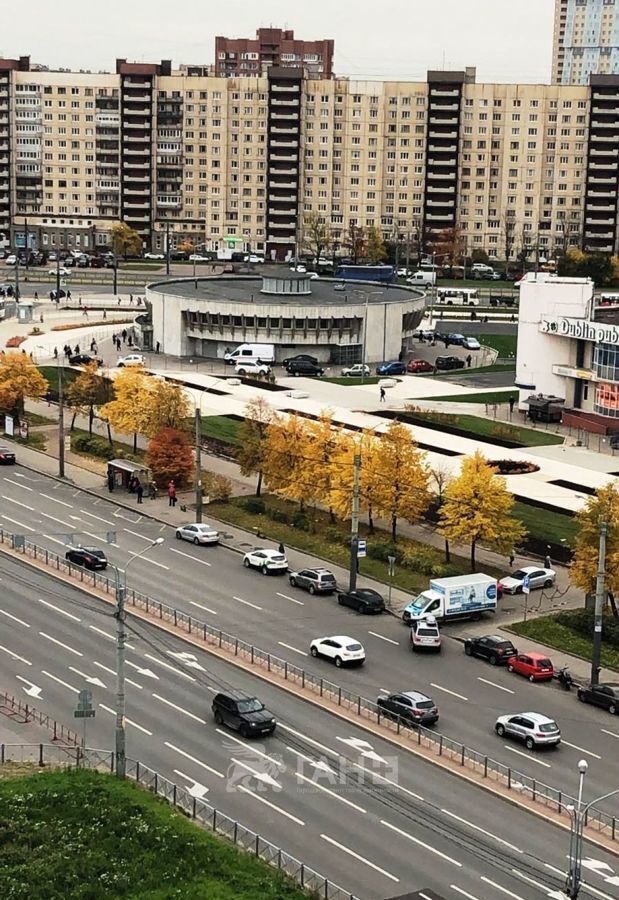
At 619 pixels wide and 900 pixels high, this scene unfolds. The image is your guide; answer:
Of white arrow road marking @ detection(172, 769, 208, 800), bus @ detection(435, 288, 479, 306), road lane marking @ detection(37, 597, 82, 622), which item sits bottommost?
white arrow road marking @ detection(172, 769, 208, 800)

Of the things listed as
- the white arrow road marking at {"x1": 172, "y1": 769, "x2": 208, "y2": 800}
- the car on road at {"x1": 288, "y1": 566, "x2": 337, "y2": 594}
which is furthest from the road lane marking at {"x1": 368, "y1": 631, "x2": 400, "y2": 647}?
the white arrow road marking at {"x1": 172, "y1": 769, "x2": 208, "y2": 800}

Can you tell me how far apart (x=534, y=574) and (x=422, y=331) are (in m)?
84.9

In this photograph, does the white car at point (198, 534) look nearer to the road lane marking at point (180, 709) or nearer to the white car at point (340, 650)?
the white car at point (340, 650)

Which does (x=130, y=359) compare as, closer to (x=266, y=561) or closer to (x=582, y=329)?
(x=582, y=329)

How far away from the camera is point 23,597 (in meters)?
62.1

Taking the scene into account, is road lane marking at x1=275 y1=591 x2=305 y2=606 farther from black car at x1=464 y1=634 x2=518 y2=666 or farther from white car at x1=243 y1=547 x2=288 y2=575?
black car at x1=464 y1=634 x2=518 y2=666

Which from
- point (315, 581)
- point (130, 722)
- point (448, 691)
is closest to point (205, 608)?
point (315, 581)

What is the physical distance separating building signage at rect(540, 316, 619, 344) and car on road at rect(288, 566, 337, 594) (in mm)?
41518

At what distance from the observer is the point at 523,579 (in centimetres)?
6525

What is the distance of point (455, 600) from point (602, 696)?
33.2 ft

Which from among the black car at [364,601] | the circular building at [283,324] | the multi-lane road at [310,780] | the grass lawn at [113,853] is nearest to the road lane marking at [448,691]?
the multi-lane road at [310,780]

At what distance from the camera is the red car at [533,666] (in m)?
54.1

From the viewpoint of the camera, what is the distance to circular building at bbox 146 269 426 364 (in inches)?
5005

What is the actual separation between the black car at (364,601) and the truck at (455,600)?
3.83ft
